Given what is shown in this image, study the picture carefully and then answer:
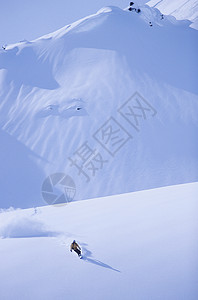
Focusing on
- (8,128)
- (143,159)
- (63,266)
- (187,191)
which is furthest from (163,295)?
(8,128)

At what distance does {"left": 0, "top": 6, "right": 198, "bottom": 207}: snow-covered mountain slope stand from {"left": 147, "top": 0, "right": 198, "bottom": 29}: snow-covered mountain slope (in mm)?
4527

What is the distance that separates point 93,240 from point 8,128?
57.1 feet

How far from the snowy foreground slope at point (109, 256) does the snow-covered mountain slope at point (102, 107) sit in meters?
8.55

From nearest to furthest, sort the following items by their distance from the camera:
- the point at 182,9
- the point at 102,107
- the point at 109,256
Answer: the point at 109,256
the point at 102,107
the point at 182,9

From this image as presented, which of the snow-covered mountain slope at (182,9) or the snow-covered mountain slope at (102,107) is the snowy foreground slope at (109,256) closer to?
the snow-covered mountain slope at (102,107)

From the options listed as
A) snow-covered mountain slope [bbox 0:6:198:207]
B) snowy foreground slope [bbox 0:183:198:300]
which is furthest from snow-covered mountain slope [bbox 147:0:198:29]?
snowy foreground slope [bbox 0:183:198:300]

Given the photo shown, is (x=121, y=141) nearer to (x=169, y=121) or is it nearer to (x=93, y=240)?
(x=169, y=121)

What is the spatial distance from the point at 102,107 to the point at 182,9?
3027cm

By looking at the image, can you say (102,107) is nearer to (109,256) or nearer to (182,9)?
(109,256)

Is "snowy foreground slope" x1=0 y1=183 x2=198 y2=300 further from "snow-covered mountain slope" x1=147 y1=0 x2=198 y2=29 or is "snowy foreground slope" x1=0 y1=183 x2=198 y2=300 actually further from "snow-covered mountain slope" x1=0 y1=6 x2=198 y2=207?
"snow-covered mountain slope" x1=147 y1=0 x2=198 y2=29

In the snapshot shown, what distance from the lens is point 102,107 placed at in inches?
766

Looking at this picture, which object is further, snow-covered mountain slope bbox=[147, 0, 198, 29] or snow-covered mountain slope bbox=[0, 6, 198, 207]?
snow-covered mountain slope bbox=[147, 0, 198, 29]

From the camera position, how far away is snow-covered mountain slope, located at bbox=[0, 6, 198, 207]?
15258 mm

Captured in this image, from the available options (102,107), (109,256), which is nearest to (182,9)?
(102,107)
